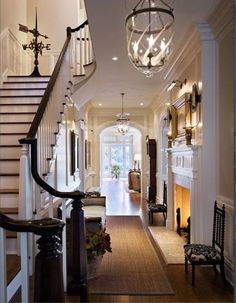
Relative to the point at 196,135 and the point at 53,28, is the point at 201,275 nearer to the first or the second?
the point at 196,135

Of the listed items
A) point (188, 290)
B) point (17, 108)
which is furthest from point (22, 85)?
point (188, 290)

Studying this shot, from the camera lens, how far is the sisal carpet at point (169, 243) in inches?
192

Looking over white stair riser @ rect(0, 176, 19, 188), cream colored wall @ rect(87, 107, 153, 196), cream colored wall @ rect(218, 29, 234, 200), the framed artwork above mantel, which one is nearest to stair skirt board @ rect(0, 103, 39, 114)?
white stair riser @ rect(0, 176, 19, 188)

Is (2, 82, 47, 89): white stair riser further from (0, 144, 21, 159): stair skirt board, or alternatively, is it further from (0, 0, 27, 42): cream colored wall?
(0, 144, 21, 159): stair skirt board

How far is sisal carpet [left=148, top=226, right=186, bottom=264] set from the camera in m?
4.89

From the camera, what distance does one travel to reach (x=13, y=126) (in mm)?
5395

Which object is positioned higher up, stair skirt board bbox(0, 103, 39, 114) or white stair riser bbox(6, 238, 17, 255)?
stair skirt board bbox(0, 103, 39, 114)

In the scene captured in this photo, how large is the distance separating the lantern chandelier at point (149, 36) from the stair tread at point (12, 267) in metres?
2.21

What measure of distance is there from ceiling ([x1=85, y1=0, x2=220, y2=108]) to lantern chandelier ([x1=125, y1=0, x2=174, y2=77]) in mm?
835

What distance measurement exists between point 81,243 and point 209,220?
214 centimetres

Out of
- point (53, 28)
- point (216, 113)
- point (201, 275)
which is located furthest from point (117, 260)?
point (53, 28)

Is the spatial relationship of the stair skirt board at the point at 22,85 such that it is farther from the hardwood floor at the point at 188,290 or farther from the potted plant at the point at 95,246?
the hardwood floor at the point at 188,290

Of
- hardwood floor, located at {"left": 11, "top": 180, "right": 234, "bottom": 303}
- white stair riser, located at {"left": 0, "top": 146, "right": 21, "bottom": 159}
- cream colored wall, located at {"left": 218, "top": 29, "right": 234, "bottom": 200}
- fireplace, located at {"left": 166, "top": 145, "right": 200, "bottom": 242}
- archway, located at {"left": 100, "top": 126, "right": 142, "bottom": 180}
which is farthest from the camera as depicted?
archway, located at {"left": 100, "top": 126, "right": 142, "bottom": 180}

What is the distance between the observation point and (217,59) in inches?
172
